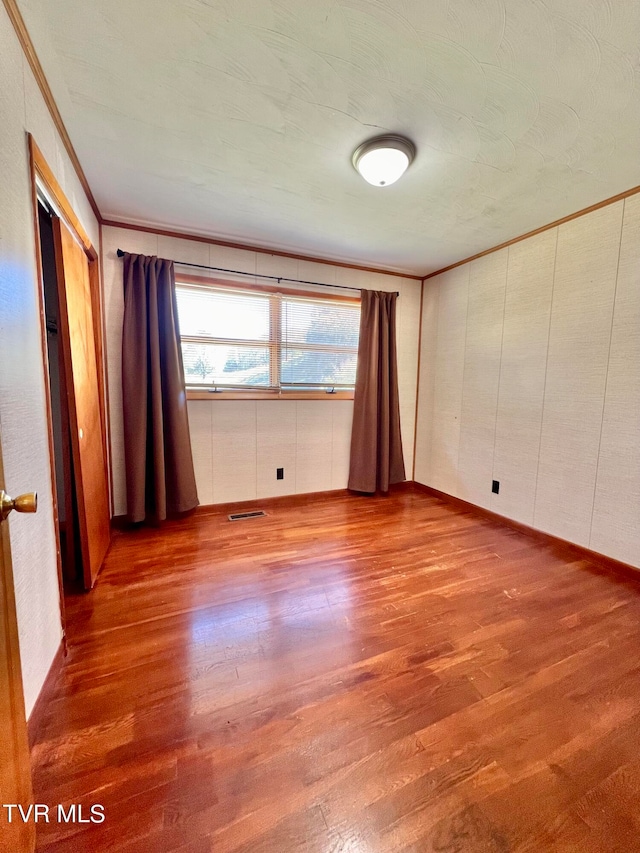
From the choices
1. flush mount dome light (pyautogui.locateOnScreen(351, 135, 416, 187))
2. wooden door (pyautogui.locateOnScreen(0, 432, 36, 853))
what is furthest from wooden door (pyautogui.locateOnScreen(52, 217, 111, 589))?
flush mount dome light (pyautogui.locateOnScreen(351, 135, 416, 187))

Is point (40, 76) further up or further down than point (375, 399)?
further up

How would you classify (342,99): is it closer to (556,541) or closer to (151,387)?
(151,387)

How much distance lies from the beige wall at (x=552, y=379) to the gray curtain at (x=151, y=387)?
266 centimetres

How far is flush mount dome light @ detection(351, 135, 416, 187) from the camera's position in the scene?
173cm

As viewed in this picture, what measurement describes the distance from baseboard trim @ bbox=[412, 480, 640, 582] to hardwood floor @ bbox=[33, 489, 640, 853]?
0.26 ft

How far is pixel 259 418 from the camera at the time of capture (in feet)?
10.7

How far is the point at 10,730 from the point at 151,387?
231cm

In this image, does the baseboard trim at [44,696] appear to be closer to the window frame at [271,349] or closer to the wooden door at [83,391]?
the wooden door at [83,391]

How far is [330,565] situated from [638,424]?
2.19 m

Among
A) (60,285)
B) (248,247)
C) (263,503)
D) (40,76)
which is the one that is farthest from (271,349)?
(40,76)

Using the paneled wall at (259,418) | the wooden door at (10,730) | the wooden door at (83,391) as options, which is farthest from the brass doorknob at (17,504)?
the paneled wall at (259,418)

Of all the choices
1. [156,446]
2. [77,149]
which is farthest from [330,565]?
[77,149]

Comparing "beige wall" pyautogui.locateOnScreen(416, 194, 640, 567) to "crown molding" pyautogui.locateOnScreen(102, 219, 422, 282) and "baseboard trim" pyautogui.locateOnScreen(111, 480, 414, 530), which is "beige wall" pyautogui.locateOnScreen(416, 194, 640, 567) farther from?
"baseboard trim" pyautogui.locateOnScreen(111, 480, 414, 530)

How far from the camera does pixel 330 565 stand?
2309mm
